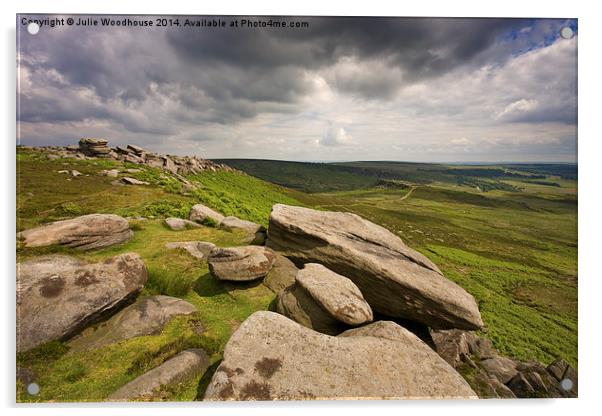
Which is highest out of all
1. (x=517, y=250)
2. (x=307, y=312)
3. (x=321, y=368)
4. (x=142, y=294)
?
(x=142, y=294)

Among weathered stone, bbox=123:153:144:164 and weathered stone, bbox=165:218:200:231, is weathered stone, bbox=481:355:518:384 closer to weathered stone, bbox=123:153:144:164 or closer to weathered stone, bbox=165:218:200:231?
weathered stone, bbox=165:218:200:231

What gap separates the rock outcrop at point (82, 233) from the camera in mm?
9586

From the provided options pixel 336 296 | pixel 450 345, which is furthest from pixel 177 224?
pixel 450 345

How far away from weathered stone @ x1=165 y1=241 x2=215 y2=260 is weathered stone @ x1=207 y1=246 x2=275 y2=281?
2603 mm

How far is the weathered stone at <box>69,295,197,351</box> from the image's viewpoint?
6836mm

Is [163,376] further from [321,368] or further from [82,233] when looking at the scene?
[82,233]

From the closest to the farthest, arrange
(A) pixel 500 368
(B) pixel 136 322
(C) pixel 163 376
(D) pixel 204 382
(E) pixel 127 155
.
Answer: (C) pixel 163 376 < (D) pixel 204 382 < (B) pixel 136 322 < (A) pixel 500 368 < (E) pixel 127 155

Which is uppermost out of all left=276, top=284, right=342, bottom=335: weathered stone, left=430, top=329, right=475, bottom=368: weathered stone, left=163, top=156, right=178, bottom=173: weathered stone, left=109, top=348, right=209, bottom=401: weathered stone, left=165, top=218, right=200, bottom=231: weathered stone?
left=163, top=156, right=178, bottom=173: weathered stone

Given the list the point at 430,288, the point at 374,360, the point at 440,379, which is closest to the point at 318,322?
the point at 374,360

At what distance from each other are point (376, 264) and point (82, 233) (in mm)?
12676

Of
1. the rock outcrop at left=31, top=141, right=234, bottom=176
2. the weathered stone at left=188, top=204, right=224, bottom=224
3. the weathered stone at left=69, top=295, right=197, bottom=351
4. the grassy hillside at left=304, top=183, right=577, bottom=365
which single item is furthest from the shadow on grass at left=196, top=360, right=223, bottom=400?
the rock outcrop at left=31, top=141, right=234, bottom=176

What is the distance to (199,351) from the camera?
22.3 feet

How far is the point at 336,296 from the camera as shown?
8.05m

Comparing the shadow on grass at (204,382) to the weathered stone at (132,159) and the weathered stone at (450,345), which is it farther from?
the weathered stone at (132,159)
